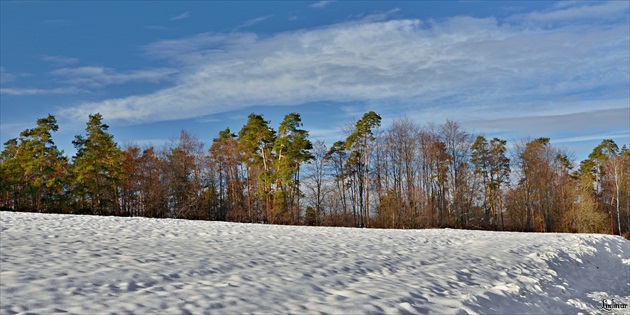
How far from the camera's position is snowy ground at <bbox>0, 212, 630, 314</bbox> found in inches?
237

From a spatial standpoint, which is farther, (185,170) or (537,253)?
(185,170)

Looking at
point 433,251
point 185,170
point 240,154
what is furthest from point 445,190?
point 433,251

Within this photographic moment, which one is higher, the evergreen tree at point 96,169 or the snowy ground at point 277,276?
the evergreen tree at point 96,169

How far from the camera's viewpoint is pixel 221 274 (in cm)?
773

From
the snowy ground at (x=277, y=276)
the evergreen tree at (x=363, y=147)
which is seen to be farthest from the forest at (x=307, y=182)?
the snowy ground at (x=277, y=276)

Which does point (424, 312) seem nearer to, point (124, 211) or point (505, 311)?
point (505, 311)

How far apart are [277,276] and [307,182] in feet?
108

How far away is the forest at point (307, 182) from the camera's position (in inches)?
1501

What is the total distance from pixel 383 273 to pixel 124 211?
4014 centimetres

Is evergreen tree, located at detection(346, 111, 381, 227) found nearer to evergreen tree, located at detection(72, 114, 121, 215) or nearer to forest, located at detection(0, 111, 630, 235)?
forest, located at detection(0, 111, 630, 235)

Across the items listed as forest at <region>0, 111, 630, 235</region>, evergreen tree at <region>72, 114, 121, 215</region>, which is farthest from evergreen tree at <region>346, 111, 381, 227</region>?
evergreen tree at <region>72, 114, 121, 215</region>

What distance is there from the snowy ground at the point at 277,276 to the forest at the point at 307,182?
79.0ft

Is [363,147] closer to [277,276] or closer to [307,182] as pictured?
[307,182]

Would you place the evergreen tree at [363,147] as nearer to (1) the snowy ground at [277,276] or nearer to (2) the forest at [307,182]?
(2) the forest at [307,182]
